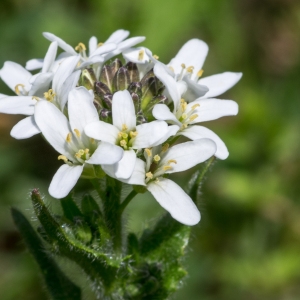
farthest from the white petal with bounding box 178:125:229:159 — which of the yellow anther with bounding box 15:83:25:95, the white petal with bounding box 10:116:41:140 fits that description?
the yellow anther with bounding box 15:83:25:95

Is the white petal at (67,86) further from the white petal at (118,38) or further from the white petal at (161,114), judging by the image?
Result: the white petal at (118,38)

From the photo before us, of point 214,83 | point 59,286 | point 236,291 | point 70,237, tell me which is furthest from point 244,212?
point 70,237

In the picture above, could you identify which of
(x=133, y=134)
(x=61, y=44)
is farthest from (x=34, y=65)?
(x=133, y=134)

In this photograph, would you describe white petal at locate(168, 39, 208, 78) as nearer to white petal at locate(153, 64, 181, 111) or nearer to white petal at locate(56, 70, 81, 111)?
white petal at locate(153, 64, 181, 111)

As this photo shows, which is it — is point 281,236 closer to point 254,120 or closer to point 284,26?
point 254,120

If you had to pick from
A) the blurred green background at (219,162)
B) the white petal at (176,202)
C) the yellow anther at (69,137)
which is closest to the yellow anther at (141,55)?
the yellow anther at (69,137)

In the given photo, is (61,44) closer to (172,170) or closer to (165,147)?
(165,147)
